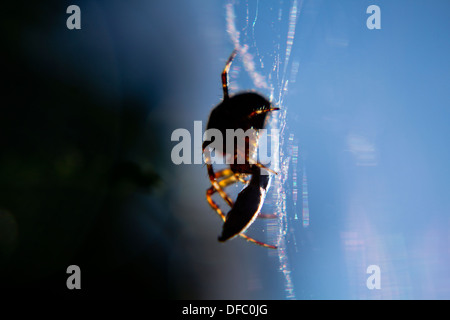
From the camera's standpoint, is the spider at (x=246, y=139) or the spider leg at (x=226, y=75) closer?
the spider at (x=246, y=139)

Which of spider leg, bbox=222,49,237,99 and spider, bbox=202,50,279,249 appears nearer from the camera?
spider, bbox=202,50,279,249

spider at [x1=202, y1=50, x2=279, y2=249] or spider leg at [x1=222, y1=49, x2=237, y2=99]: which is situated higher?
spider leg at [x1=222, y1=49, x2=237, y2=99]

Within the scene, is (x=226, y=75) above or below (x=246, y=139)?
above

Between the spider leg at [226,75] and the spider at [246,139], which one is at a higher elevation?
the spider leg at [226,75]
